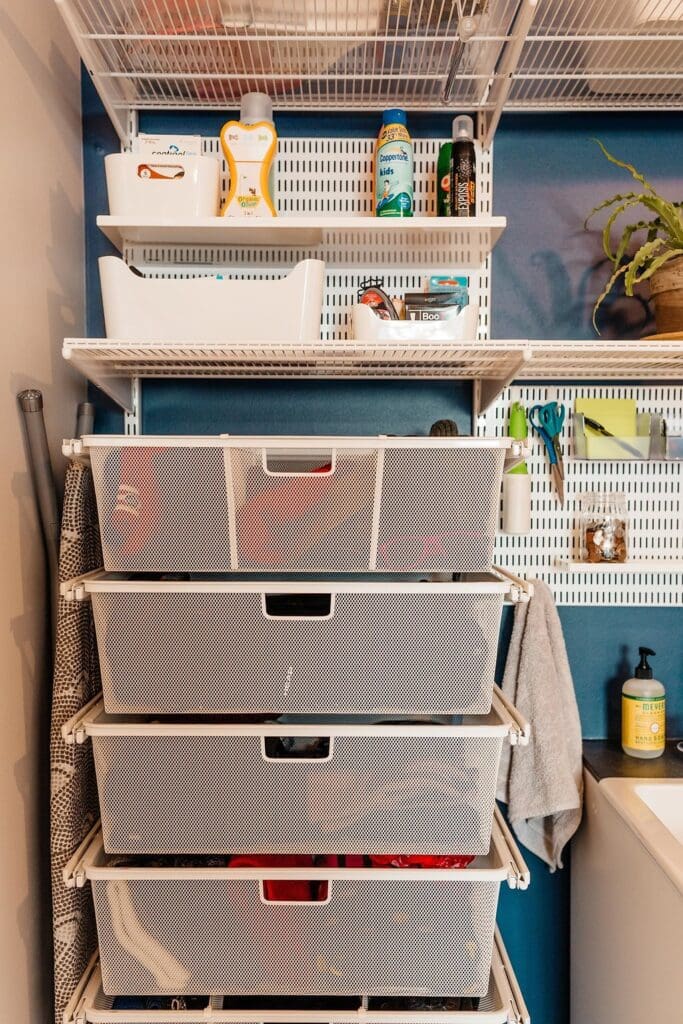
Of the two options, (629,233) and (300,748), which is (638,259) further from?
(300,748)

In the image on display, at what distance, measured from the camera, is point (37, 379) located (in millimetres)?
1276

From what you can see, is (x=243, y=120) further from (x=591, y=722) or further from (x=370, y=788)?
(x=591, y=722)

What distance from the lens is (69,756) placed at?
1193 mm

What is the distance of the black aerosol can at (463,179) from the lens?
1.36m

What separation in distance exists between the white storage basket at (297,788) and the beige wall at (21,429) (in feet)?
0.47

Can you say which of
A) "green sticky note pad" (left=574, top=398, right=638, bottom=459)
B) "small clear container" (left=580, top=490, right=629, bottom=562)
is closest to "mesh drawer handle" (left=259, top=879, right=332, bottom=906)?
"small clear container" (left=580, top=490, right=629, bottom=562)

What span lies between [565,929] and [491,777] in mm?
682

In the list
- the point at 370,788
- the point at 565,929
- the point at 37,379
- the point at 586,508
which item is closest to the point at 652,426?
the point at 586,508

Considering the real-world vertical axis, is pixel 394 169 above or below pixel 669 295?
above

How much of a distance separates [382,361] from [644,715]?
87 cm

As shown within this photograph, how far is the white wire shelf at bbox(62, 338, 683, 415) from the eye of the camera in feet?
3.92

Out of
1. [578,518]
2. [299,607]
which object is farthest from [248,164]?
[578,518]

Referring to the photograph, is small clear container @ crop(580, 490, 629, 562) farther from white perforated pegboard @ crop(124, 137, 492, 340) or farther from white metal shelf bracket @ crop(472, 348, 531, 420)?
white perforated pegboard @ crop(124, 137, 492, 340)

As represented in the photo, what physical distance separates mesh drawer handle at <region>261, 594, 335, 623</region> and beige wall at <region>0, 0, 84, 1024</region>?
0.41 meters
